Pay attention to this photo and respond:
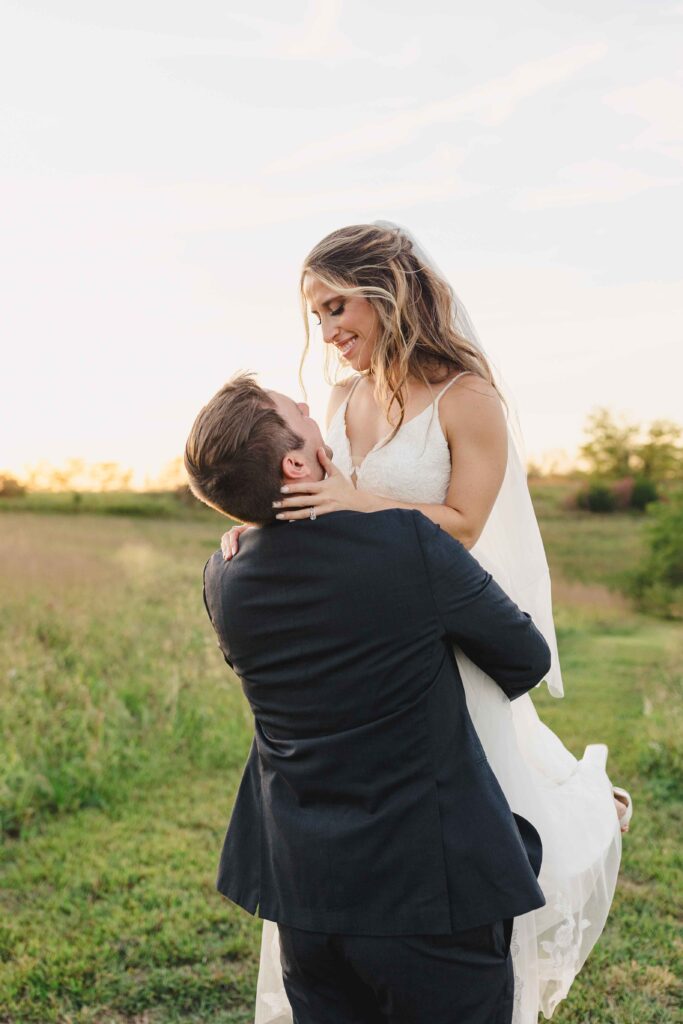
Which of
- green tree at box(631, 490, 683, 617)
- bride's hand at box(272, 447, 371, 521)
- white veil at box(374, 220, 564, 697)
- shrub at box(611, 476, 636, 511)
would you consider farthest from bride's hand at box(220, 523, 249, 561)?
shrub at box(611, 476, 636, 511)

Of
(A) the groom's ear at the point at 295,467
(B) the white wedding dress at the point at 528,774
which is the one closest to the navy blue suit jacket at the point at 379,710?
(A) the groom's ear at the point at 295,467

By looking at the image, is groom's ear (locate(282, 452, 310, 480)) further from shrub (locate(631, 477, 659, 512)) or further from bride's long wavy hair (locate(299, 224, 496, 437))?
shrub (locate(631, 477, 659, 512))

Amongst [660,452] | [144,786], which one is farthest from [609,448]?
[144,786]

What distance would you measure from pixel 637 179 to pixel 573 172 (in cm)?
70

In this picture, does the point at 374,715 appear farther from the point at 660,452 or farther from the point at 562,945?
the point at 660,452

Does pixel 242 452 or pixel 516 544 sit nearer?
pixel 242 452

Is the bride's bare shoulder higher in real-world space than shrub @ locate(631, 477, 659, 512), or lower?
higher

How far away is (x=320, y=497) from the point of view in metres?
1.76

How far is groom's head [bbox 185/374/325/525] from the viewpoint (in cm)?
177

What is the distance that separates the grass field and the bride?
133 centimetres

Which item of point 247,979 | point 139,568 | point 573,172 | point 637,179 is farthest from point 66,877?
point 637,179

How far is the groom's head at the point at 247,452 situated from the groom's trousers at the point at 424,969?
2.83ft

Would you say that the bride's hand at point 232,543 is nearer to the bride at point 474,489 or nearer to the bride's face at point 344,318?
the bride at point 474,489

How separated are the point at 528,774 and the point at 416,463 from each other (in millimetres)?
814
